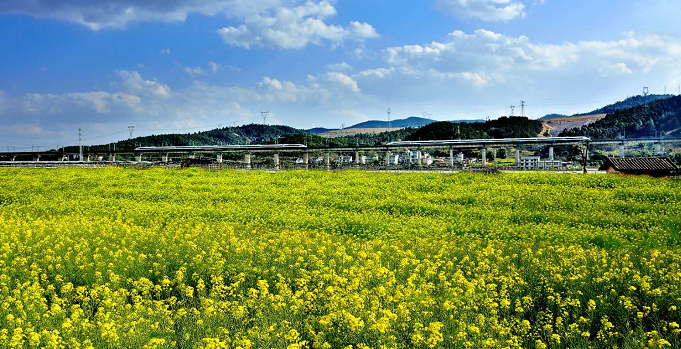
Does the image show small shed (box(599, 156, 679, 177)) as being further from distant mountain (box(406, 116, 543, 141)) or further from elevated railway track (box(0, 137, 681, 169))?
distant mountain (box(406, 116, 543, 141))

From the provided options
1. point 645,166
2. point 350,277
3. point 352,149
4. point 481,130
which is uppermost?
point 481,130

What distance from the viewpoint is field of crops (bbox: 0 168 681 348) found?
6.89m

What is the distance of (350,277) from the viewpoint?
9258 millimetres

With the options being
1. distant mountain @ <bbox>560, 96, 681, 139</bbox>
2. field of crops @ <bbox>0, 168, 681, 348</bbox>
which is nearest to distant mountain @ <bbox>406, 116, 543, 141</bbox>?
distant mountain @ <bbox>560, 96, 681, 139</bbox>

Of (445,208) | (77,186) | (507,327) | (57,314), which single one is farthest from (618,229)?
(77,186)

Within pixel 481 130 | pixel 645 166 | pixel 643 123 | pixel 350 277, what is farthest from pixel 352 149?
pixel 643 123

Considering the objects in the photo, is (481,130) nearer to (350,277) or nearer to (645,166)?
(645,166)

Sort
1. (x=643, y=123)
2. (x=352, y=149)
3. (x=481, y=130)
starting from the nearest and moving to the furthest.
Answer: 1. (x=352, y=149)
2. (x=643, y=123)
3. (x=481, y=130)

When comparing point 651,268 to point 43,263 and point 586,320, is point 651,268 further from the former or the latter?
point 43,263

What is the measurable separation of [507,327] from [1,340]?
6.83m

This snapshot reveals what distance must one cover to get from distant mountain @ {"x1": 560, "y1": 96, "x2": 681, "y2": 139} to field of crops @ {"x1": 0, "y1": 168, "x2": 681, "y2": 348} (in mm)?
143620

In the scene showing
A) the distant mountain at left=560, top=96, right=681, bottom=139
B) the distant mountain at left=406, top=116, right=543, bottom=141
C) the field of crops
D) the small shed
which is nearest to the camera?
the field of crops

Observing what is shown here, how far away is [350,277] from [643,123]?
182 m

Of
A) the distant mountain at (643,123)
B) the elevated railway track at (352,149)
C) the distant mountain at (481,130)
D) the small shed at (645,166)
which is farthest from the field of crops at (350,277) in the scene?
the distant mountain at (643,123)
